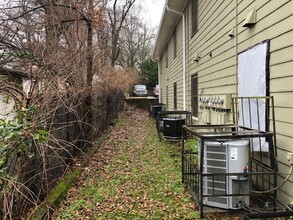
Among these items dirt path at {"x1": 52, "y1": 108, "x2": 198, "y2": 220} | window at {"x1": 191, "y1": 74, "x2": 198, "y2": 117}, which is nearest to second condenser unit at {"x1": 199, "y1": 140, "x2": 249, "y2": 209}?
dirt path at {"x1": 52, "y1": 108, "x2": 198, "y2": 220}

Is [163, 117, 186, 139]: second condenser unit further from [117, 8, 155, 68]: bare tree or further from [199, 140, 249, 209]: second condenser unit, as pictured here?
[117, 8, 155, 68]: bare tree

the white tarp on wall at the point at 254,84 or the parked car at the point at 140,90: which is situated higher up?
the parked car at the point at 140,90

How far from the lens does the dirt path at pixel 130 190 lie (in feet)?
11.8

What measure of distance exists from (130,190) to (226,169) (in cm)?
172

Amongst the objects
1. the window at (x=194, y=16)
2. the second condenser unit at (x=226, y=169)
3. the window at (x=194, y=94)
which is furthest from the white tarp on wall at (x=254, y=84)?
the window at (x=194, y=16)

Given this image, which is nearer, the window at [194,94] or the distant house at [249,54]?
the distant house at [249,54]

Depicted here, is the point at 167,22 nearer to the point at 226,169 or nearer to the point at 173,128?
the point at 173,128

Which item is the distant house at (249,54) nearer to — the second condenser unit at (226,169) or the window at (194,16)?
the window at (194,16)

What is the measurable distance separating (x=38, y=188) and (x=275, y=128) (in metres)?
3.17

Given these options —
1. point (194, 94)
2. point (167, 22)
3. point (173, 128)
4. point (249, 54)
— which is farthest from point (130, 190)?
point (167, 22)

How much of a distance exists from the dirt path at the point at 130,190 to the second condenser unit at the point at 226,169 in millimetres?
381

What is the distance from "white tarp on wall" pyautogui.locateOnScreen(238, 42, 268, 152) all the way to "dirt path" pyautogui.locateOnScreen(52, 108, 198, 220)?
142 centimetres

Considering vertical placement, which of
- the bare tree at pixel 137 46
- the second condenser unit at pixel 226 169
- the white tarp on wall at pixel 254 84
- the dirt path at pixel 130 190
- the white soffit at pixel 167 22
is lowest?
the dirt path at pixel 130 190

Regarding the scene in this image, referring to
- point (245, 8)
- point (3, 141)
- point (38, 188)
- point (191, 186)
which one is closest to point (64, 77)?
point (38, 188)
